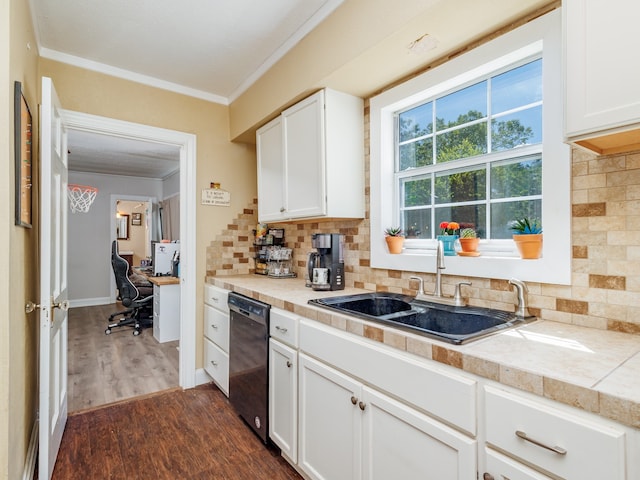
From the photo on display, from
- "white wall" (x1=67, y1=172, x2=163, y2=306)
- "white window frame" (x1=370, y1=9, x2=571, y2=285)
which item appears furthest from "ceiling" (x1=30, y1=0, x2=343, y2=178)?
"white wall" (x1=67, y1=172, x2=163, y2=306)

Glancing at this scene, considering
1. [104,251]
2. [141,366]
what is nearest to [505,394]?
[141,366]

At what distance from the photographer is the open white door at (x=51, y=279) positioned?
5.18 ft

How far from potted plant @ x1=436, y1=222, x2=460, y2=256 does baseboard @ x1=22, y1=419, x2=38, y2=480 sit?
224 cm

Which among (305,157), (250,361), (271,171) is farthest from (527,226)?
(271,171)

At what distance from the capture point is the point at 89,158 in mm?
5160

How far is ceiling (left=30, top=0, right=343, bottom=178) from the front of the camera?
192 centimetres

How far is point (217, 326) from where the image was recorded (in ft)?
8.87

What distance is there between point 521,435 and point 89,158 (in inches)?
236

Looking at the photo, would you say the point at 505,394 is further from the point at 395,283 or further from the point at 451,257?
the point at 395,283

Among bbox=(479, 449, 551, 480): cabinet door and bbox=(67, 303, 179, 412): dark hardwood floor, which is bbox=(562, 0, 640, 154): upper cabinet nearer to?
bbox=(479, 449, 551, 480): cabinet door

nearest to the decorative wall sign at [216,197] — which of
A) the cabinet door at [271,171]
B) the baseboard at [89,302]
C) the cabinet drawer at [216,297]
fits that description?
the cabinet door at [271,171]

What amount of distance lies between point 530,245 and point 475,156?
57 centimetres

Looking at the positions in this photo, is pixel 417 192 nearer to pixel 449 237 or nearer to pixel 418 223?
pixel 418 223

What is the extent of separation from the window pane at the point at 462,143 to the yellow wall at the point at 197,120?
1841 mm
